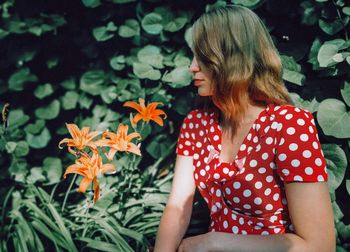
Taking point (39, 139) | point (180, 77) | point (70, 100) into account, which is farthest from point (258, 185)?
point (39, 139)

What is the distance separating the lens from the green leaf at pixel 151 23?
2.22 m

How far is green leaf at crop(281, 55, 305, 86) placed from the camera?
1.85 metres

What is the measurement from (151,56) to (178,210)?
34.5 inches

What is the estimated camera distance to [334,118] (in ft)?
5.68

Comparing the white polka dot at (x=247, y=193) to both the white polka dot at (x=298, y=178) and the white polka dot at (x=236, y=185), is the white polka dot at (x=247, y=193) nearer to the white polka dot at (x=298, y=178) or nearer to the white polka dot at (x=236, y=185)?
the white polka dot at (x=236, y=185)

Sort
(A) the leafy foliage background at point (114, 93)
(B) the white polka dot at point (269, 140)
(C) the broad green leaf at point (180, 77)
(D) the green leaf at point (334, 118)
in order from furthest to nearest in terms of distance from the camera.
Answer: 1. (C) the broad green leaf at point (180, 77)
2. (A) the leafy foliage background at point (114, 93)
3. (D) the green leaf at point (334, 118)
4. (B) the white polka dot at point (269, 140)

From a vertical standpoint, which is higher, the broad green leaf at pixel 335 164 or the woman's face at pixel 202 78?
the woman's face at pixel 202 78

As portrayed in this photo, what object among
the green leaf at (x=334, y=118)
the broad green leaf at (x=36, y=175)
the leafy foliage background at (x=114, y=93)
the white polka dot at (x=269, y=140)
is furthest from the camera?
the broad green leaf at (x=36, y=175)

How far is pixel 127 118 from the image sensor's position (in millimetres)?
2463

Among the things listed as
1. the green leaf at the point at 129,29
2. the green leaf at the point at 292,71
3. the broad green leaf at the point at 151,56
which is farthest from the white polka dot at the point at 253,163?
the green leaf at the point at 129,29

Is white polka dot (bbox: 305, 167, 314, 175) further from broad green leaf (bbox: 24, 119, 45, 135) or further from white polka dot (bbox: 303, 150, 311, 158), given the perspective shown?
broad green leaf (bbox: 24, 119, 45, 135)

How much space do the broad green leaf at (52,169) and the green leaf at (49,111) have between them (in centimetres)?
26

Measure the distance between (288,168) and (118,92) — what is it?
1.28 m

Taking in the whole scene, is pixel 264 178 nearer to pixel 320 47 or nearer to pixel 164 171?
pixel 320 47
